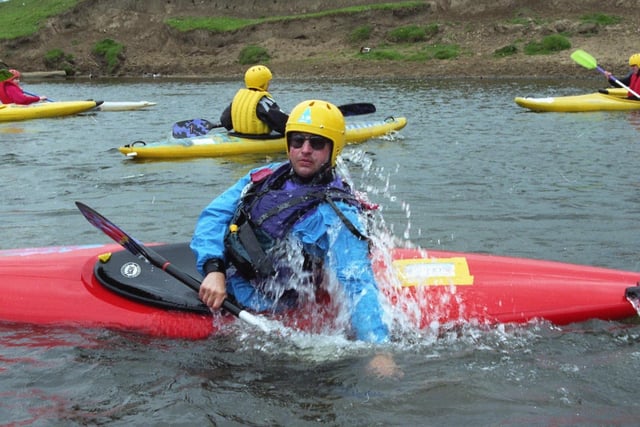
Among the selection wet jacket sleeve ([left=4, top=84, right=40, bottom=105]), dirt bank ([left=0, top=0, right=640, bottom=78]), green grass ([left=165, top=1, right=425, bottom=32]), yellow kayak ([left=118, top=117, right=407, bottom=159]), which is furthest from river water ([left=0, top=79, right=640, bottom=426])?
green grass ([left=165, top=1, right=425, bottom=32])

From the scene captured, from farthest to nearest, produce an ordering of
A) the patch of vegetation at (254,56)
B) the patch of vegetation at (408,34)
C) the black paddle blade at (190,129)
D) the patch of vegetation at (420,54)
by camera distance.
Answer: the patch of vegetation at (254,56) → the patch of vegetation at (408,34) → the patch of vegetation at (420,54) → the black paddle blade at (190,129)

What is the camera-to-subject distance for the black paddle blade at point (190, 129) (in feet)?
34.1

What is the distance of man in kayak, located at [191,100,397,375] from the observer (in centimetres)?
343

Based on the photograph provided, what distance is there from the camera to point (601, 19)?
2591 centimetres

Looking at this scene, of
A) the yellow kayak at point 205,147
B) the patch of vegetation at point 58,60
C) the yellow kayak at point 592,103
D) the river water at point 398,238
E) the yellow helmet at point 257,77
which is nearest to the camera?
the river water at point 398,238

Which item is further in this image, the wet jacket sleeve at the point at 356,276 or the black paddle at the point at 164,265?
the black paddle at the point at 164,265

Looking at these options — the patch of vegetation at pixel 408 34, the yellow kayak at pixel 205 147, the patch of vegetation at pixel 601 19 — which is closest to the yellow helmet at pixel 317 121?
the yellow kayak at pixel 205 147

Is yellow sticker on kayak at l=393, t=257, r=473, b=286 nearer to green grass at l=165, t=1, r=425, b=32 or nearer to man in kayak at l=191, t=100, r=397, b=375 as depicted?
man in kayak at l=191, t=100, r=397, b=375

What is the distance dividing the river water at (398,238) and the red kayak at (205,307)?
8cm

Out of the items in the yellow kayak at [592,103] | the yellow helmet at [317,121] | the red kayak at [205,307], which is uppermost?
the yellow helmet at [317,121]

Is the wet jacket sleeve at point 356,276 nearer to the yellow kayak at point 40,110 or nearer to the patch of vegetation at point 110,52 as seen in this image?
the yellow kayak at point 40,110

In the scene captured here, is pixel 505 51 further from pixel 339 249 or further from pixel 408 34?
pixel 339 249

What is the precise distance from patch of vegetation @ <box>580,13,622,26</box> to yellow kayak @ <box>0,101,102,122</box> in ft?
59.3

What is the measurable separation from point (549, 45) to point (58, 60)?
2267 cm
